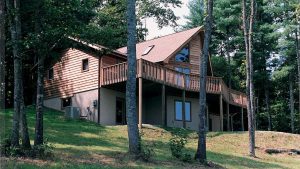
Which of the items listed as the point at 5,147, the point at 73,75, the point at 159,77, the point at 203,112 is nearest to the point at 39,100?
the point at 5,147

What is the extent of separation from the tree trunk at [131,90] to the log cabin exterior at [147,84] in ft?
32.8

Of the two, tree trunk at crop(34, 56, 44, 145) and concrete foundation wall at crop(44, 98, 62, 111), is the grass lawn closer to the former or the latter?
tree trunk at crop(34, 56, 44, 145)

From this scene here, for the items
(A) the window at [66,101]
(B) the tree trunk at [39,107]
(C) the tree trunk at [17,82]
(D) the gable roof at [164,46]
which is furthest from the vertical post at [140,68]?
(C) the tree trunk at [17,82]

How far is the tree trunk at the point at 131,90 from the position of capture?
16.6m

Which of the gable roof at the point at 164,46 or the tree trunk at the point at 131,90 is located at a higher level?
the gable roof at the point at 164,46

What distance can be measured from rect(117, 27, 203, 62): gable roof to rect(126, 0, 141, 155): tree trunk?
14.7m

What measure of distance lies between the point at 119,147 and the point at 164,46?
50.7 feet

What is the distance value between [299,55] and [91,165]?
32073 millimetres

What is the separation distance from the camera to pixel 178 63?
34.2 m

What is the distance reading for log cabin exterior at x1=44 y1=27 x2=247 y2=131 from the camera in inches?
1159

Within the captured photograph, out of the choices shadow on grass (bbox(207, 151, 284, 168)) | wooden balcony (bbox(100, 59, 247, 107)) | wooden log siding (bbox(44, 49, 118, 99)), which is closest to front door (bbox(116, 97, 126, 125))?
wooden log siding (bbox(44, 49, 118, 99))

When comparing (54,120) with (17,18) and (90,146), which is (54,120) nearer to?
(90,146)

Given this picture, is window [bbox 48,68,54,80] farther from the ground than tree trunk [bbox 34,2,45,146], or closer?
farther from the ground

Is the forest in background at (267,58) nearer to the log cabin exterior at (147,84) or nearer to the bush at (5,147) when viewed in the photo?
the log cabin exterior at (147,84)
